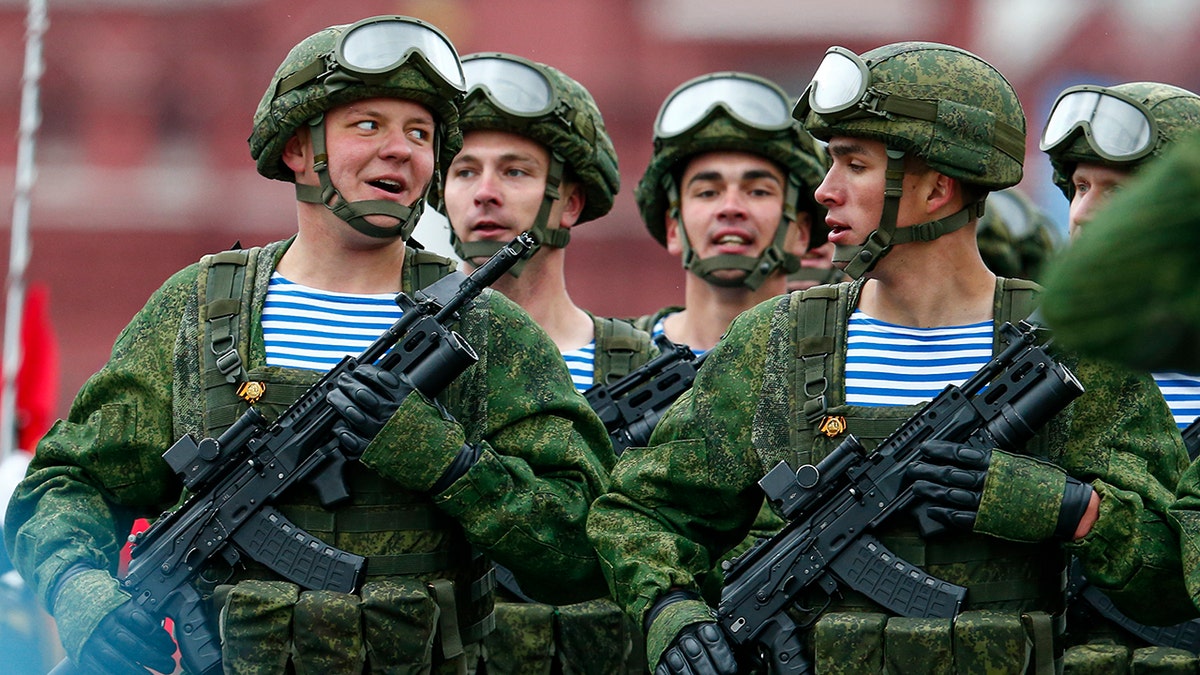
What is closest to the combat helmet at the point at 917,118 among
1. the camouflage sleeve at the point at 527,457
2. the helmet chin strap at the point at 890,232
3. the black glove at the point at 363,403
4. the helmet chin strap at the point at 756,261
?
the helmet chin strap at the point at 890,232

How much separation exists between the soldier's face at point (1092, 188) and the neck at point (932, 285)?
4.55 ft

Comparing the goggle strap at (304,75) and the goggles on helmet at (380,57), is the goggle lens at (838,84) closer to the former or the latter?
the goggles on helmet at (380,57)

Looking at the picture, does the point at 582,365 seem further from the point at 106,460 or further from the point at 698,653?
the point at 698,653

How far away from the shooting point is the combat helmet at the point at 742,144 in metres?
8.95

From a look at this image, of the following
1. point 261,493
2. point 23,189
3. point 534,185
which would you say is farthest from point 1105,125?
point 23,189

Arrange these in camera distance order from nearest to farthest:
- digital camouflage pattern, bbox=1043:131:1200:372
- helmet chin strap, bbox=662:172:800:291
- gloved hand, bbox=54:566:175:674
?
digital camouflage pattern, bbox=1043:131:1200:372
gloved hand, bbox=54:566:175:674
helmet chin strap, bbox=662:172:800:291

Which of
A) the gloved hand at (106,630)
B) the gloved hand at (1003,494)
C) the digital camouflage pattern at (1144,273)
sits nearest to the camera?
the digital camouflage pattern at (1144,273)

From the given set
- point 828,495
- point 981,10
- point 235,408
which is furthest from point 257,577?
point 981,10

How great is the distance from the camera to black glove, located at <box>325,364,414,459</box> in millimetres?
5957

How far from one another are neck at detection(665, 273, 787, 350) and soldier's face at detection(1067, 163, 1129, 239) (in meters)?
1.65

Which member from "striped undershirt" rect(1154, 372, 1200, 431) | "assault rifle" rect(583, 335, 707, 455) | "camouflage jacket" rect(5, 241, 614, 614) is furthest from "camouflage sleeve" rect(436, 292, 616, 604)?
"striped undershirt" rect(1154, 372, 1200, 431)

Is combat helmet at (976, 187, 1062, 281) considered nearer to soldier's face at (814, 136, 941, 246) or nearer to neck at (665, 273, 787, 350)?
neck at (665, 273, 787, 350)

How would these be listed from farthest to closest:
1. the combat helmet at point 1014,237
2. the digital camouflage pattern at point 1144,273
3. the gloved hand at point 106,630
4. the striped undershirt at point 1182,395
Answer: the combat helmet at point 1014,237, the striped undershirt at point 1182,395, the gloved hand at point 106,630, the digital camouflage pattern at point 1144,273

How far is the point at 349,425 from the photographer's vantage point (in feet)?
19.6
